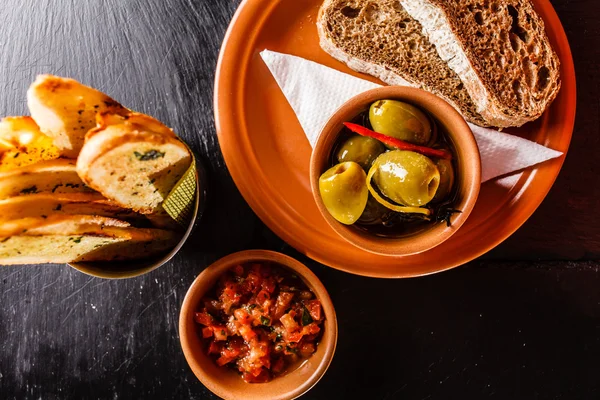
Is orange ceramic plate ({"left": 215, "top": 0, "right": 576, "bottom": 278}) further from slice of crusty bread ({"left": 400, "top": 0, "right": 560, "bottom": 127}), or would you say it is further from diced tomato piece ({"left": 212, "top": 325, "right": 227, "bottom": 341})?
diced tomato piece ({"left": 212, "top": 325, "right": 227, "bottom": 341})

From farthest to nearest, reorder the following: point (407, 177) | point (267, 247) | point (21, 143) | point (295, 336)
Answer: point (267, 247), point (295, 336), point (407, 177), point (21, 143)

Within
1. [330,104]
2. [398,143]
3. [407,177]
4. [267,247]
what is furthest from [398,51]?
[267,247]

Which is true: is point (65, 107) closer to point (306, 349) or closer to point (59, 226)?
point (59, 226)

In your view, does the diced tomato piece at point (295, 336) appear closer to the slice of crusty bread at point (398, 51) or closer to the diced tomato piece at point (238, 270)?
the diced tomato piece at point (238, 270)

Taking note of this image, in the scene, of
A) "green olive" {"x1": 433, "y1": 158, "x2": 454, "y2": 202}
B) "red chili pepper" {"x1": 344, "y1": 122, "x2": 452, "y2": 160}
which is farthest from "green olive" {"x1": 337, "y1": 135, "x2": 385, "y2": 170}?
"green olive" {"x1": 433, "y1": 158, "x2": 454, "y2": 202}

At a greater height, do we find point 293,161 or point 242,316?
point 293,161

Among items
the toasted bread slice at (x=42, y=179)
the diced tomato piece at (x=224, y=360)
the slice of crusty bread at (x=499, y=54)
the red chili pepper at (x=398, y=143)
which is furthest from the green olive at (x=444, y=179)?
the toasted bread slice at (x=42, y=179)

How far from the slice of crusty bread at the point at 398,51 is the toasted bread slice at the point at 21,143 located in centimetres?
78

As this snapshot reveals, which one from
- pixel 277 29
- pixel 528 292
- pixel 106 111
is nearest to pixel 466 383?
pixel 528 292

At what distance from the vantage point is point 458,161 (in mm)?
1314

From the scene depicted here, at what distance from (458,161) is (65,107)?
3.00ft

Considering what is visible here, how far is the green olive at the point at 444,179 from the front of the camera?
1278 mm

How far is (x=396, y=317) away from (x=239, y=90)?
2.77 ft

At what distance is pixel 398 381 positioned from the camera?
164 centimetres
